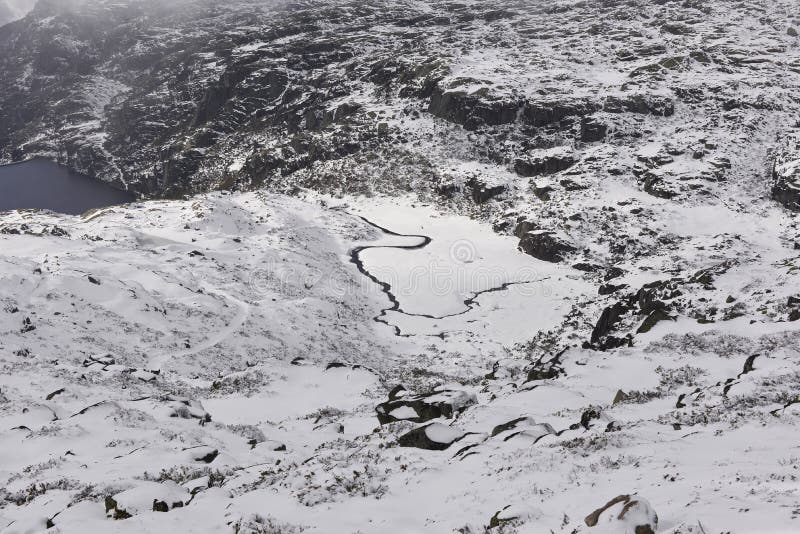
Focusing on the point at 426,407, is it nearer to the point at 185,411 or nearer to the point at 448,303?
the point at 185,411

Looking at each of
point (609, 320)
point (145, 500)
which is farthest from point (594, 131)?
point (145, 500)

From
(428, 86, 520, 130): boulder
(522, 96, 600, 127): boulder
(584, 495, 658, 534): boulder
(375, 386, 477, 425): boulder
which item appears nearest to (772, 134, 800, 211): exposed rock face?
(522, 96, 600, 127): boulder

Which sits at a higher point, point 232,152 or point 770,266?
point 770,266

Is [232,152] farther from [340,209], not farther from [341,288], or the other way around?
[341,288]

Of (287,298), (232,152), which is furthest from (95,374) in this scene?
(232,152)

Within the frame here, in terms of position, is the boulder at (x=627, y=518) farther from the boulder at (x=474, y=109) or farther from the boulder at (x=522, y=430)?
the boulder at (x=474, y=109)

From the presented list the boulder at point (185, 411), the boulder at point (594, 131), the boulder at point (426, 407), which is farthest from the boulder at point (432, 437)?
the boulder at point (594, 131)
